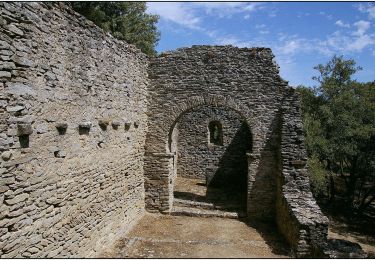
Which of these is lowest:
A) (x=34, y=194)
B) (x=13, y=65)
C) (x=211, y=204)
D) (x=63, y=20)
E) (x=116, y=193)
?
(x=211, y=204)

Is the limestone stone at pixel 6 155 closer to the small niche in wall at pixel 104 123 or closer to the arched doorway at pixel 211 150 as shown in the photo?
the small niche in wall at pixel 104 123

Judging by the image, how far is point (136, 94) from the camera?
1041cm

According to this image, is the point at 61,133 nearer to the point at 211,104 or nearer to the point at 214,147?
the point at 211,104

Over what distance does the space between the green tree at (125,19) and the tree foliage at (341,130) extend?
1111 cm

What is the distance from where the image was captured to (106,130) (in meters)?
8.33

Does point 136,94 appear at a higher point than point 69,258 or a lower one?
higher

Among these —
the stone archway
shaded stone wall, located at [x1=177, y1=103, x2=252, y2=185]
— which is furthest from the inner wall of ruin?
shaded stone wall, located at [x1=177, y1=103, x2=252, y2=185]

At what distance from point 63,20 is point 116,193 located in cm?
467

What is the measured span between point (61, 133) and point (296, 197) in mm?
6802

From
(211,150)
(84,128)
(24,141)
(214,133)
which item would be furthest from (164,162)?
(214,133)

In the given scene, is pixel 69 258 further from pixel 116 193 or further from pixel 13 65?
pixel 13 65

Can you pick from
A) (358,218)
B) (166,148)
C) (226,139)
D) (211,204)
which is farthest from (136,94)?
(358,218)

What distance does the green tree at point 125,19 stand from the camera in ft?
60.1

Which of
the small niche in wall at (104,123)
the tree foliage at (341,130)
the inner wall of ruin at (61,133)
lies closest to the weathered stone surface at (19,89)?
the inner wall of ruin at (61,133)
